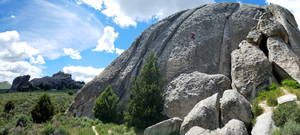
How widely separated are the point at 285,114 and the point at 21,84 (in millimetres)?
98179

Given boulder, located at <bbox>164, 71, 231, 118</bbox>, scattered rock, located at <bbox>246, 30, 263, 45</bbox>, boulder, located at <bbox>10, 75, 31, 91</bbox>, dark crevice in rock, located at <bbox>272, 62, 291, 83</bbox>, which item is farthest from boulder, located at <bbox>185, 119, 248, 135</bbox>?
boulder, located at <bbox>10, 75, 31, 91</bbox>

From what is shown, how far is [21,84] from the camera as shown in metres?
86.6

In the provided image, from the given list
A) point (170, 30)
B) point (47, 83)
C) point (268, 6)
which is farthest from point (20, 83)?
point (268, 6)

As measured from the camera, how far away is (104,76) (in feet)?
99.5

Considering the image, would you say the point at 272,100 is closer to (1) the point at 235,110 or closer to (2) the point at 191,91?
(1) the point at 235,110

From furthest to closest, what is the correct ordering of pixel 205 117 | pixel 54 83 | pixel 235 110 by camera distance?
pixel 54 83
pixel 205 117
pixel 235 110

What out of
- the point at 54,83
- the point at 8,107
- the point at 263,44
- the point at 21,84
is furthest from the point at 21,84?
the point at 263,44

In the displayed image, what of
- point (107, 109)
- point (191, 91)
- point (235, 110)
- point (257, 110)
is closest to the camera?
point (235, 110)

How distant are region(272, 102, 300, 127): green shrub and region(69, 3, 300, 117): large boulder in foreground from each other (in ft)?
39.0

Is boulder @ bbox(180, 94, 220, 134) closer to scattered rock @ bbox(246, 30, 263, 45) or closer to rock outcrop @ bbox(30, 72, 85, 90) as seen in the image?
scattered rock @ bbox(246, 30, 263, 45)

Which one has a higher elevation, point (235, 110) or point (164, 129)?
point (235, 110)

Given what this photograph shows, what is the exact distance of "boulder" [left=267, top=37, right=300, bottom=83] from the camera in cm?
1717

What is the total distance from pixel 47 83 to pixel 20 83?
14.6 m

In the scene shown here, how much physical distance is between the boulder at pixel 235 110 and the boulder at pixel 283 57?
6.82 meters
